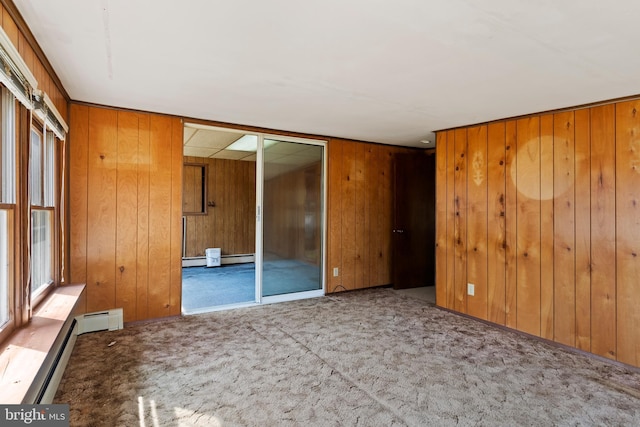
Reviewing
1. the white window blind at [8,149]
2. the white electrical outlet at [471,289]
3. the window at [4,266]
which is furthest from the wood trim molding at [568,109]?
the window at [4,266]

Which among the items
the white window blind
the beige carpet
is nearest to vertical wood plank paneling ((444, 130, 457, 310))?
the beige carpet

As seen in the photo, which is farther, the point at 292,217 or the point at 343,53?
the point at 292,217

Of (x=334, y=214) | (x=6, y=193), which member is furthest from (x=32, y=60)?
(x=334, y=214)

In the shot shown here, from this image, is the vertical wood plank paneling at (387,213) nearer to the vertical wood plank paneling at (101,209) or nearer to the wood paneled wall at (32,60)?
the vertical wood plank paneling at (101,209)

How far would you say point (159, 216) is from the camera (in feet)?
11.9

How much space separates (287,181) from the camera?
180 inches

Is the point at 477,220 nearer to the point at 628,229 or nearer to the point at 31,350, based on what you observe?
the point at 628,229

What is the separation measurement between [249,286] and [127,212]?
242 cm

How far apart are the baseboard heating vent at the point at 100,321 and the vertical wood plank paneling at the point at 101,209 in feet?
0.27

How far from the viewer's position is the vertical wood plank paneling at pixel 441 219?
4254 mm

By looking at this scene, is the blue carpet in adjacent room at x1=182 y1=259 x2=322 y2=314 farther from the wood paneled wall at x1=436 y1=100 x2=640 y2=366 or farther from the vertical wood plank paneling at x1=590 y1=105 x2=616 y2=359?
the vertical wood plank paneling at x1=590 y1=105 x2=616 y2=359

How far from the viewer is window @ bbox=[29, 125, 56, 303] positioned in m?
2.42

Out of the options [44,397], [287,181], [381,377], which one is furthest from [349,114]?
[44,397]

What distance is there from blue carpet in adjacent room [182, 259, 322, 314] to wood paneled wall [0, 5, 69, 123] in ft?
8.07
